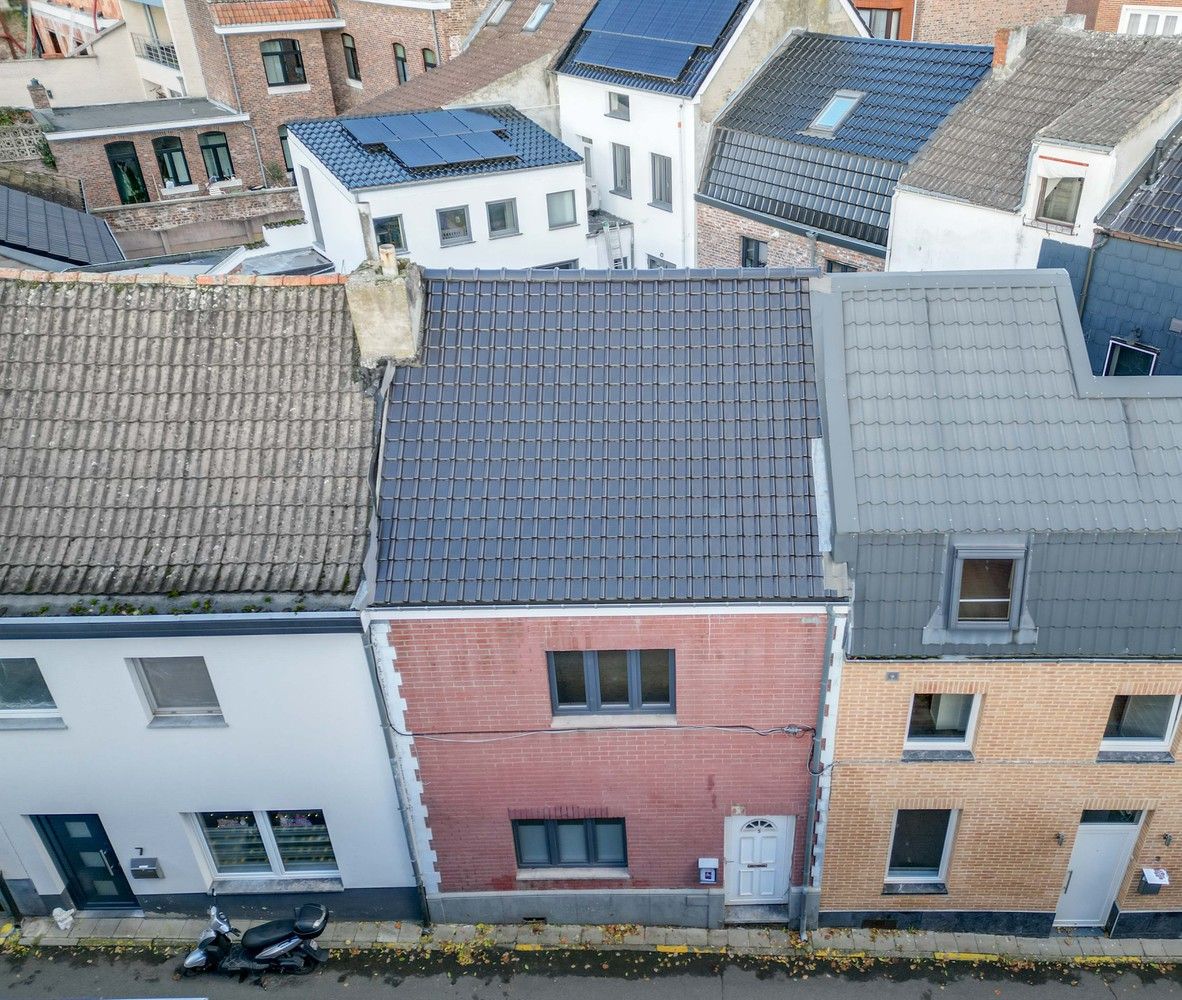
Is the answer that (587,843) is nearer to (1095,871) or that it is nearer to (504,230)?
(1095,871)

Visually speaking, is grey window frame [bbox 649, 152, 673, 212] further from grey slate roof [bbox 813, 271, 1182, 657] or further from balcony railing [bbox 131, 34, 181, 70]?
balcony railing [bbox 131, 34, 181, 70]

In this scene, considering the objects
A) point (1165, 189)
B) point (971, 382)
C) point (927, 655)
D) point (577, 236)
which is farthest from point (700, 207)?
point (927, 655)

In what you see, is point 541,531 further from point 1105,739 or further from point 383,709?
point 1105,739

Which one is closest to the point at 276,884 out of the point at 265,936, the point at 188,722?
the point at 265,936

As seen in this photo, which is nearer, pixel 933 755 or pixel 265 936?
pixel 933 755

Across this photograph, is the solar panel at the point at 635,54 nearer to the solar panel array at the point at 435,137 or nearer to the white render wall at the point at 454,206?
the white render wall at the point at 454,206

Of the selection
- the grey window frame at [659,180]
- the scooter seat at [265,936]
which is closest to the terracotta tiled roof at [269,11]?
the grey window frame at [659,180]
